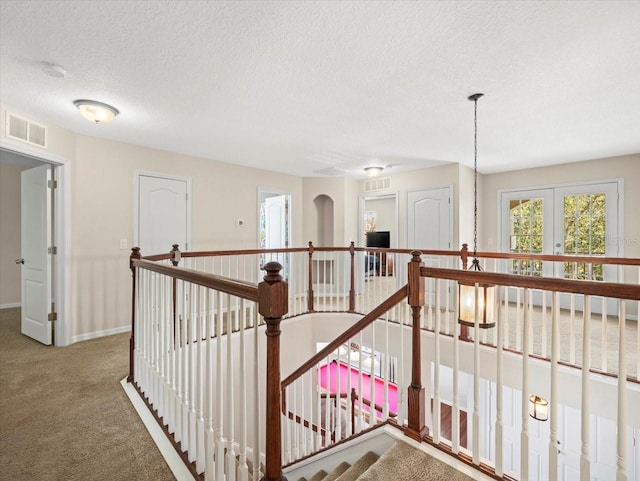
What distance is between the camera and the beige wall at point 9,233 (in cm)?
523

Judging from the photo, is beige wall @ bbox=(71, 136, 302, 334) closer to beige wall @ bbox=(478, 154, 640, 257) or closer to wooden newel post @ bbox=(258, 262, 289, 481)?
wooden newel post @ bbox=(258, 262, 289, 481)

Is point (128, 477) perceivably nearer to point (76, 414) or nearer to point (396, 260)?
point (76, 414)

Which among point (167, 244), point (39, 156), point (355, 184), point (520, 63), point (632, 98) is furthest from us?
point (355, 184)

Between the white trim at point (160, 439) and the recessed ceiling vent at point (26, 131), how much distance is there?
2532 mm

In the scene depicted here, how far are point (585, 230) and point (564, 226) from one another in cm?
27

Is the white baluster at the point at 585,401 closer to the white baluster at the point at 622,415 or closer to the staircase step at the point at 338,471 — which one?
the white baluster at the point at 622,415

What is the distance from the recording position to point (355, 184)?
6473 millimetres

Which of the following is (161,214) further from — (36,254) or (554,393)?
(554,393)

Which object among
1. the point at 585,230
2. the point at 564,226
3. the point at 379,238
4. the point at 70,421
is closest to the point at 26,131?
the point at 70,421

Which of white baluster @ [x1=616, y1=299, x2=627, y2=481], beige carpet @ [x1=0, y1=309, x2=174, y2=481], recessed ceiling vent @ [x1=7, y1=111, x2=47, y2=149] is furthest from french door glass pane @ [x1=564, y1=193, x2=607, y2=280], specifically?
recessed ceiling vent @ [x1=7, y1=111, x2=47, y2=149]

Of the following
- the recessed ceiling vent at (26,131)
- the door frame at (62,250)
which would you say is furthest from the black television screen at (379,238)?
the recessed ceiling vent at (26,131)

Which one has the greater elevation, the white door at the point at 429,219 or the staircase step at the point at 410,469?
the white door at the point at 429,219

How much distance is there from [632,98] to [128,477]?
4.59 meters

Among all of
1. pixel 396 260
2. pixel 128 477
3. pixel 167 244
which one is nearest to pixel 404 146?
pixel 396 260
